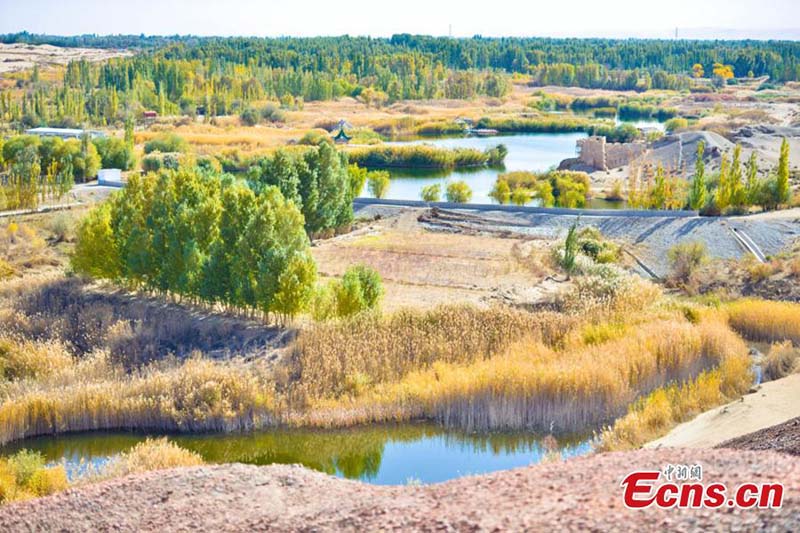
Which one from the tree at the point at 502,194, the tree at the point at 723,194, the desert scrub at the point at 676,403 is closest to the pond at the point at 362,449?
the desert scrub at the point at 676,403

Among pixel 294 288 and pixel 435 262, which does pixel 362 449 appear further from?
pixel 435 262

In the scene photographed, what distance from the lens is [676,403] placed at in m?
19.6

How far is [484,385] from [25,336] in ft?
40.7

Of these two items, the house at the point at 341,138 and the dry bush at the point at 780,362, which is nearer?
the dry bush at the point at 780,362

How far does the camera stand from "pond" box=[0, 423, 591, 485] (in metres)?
18.4

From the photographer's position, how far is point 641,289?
1120 inches

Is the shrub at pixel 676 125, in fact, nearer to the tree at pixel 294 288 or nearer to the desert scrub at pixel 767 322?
the desert scrub at pixel 767 322

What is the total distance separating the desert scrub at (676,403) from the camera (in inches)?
708

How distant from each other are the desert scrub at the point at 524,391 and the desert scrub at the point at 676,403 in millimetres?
325

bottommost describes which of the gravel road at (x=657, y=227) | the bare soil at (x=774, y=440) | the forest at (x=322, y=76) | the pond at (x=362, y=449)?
the pond at (x=362, y=449)

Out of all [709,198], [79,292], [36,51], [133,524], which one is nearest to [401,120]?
[709,198]

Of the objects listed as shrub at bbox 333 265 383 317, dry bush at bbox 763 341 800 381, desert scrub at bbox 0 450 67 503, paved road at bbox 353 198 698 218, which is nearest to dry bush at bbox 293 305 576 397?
shrub at bbox 333 265 383 317

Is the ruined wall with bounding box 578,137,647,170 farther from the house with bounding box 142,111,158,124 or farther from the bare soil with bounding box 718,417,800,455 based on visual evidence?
the bare soil with bounding box 718,417,800,455

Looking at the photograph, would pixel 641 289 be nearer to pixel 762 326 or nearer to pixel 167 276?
pixel 762 326
